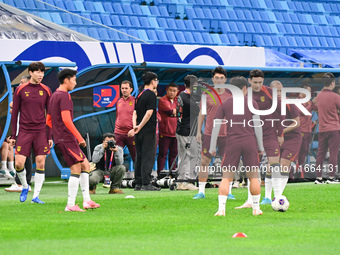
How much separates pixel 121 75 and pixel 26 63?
202 centimetres

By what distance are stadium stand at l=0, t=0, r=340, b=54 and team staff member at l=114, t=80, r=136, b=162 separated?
1128cm

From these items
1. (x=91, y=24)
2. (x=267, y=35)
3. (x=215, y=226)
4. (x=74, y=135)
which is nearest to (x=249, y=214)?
(x=215, y=226)

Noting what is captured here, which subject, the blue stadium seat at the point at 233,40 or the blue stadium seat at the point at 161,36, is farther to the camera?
the blue stadium seat at the point at 233,40

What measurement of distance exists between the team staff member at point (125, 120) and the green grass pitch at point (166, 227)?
2.68 m

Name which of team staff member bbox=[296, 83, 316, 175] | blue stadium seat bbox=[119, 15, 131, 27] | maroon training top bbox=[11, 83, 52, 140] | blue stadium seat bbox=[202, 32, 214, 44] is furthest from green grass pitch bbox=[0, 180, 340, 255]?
blue stadium seat bbox=[202, 32, 214, 44]

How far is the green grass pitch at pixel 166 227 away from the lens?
5805 mm

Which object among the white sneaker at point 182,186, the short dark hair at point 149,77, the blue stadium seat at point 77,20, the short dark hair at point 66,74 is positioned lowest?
the white sneaker at point 182,186

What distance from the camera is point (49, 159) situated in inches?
647

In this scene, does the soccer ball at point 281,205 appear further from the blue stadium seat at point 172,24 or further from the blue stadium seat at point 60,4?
the blue stadium seat at point 172,24

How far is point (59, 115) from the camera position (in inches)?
355

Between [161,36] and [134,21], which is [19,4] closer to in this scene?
[134,21]

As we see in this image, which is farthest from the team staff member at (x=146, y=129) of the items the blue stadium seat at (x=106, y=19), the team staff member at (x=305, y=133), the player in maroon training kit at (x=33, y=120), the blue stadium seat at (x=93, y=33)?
the blue stadium seat at (x=106, y=19)

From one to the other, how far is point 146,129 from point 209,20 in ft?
60.1

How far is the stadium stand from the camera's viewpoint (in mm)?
26328
